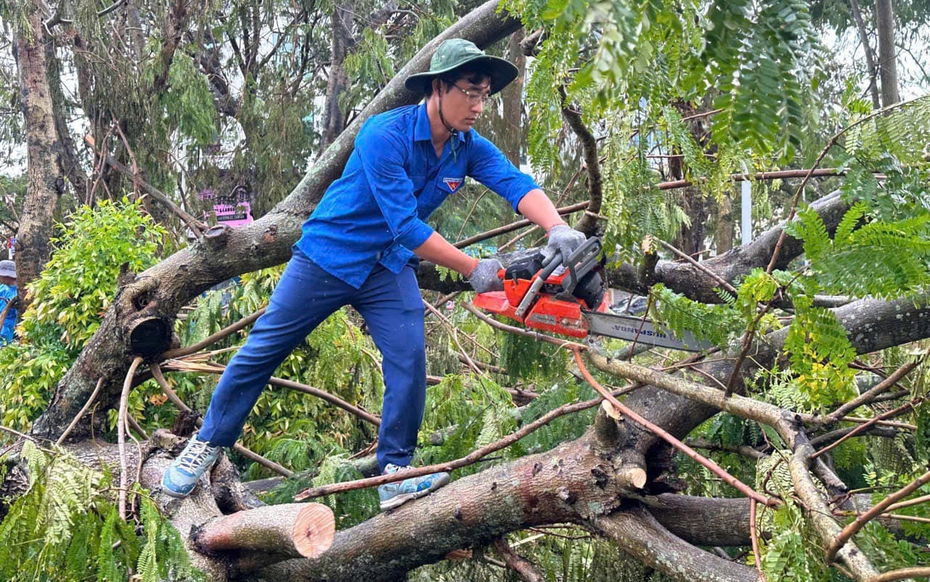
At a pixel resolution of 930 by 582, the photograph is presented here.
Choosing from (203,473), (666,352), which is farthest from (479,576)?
(666,352)

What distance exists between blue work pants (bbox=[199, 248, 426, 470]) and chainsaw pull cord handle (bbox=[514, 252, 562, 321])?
19.2 inches

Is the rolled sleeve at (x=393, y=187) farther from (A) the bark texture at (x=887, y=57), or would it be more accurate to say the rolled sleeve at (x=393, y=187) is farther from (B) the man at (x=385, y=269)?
(A) the bark texture at (x=887, y=57)

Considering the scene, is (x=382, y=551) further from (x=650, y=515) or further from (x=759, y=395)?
(x=759, y=395)

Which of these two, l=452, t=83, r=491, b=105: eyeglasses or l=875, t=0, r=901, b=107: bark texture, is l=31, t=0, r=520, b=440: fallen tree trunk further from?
l=875, t=0, r=901, b=107: bark texture

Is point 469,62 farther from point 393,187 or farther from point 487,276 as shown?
point 487,276

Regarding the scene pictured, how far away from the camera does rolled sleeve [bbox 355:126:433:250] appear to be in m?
2.95

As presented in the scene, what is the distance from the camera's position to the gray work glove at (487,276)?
3.03 meters

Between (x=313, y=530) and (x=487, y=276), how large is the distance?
40.7 inches

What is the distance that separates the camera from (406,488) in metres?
3.09

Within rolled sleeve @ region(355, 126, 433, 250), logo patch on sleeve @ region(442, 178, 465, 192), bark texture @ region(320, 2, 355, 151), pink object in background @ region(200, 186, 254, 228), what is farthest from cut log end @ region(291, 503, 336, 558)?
bark texture @ region(320, 2, 355, 151)

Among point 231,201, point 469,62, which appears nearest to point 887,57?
point 469,62

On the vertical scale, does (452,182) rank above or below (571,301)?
above

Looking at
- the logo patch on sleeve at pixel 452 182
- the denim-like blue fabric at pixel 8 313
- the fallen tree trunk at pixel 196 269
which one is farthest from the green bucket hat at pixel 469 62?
the denim-like blue fabric at pixel 8 313

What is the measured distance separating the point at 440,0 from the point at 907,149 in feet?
31.9
